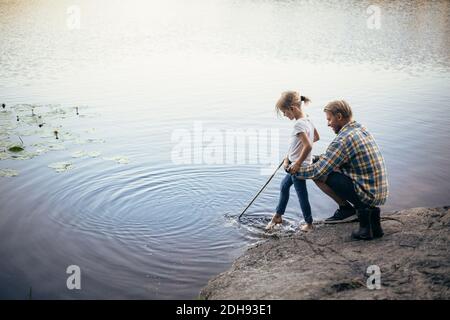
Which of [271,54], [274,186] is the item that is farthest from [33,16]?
[274,186]

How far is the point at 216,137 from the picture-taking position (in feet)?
32.3

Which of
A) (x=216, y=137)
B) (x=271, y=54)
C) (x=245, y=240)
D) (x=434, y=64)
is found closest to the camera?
(x=245, y=240)

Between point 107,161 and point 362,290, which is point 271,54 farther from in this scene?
point 362,290

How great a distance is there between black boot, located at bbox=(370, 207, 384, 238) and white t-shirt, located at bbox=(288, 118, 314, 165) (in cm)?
95

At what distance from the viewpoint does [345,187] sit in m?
4.82

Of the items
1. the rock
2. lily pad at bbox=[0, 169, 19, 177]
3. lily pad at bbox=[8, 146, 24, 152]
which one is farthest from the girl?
lily pad at bbox=[8, 146, 24, 152]

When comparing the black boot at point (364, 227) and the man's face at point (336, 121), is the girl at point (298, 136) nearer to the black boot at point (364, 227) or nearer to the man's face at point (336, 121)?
the man's face at point (336, 121)

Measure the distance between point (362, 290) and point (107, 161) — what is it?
18.9 feet

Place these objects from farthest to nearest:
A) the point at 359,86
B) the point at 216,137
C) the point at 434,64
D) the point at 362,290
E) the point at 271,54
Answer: the point at 271,54, the point at 434,64, the point at 359,86, the point at 216,137, the point at 362,290

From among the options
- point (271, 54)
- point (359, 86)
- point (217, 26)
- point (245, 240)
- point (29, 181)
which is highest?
point (217, 26)

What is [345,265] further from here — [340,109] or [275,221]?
[275,221]

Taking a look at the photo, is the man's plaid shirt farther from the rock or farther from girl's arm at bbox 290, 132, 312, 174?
the rock

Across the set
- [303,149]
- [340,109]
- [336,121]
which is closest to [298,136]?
[303,149]

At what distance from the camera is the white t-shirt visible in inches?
201
